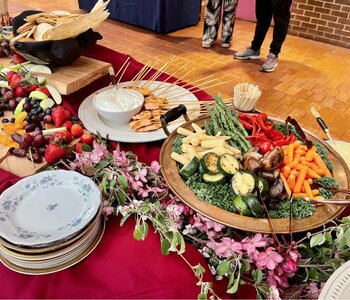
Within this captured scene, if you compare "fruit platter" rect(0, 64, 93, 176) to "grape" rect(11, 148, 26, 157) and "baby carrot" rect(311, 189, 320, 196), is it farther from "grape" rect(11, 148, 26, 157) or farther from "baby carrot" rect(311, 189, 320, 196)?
"baby carrot" rect(311, 189, 320, 196)

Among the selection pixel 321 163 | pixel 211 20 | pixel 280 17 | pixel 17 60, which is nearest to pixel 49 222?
pixel 321 163

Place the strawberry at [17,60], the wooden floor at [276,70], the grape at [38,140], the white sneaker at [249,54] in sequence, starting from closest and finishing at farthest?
1. the grape at [38,140]
2. the strawberry at [17,60]
3. the wooden floor at [276,70]
4. the white sneaker at [249,54]

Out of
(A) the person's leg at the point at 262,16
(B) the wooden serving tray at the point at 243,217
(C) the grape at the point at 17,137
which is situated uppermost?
(B) the wooden serving tray at the point at 243,217

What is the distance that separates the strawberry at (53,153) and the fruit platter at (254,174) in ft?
0.97

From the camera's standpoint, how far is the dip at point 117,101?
41.8 inches

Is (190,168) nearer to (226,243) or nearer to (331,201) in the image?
(226,243)

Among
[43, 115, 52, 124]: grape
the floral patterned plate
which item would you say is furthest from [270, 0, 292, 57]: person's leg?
the floral patterned plate

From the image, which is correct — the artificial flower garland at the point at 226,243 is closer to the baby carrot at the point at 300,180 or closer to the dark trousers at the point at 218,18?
the baby carrot at the point at 300,180

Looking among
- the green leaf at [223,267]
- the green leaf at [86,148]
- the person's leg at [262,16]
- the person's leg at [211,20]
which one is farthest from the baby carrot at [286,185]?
the person's leg at [211,20]

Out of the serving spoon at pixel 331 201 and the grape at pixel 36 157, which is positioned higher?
the serving spoon at pixel 331 201

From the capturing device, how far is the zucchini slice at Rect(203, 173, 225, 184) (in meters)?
0.75

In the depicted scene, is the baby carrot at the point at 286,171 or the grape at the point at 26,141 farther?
the grape at the point at 26,141

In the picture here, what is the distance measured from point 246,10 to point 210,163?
13.7ft

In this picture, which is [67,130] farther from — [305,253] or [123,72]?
[305,253]
